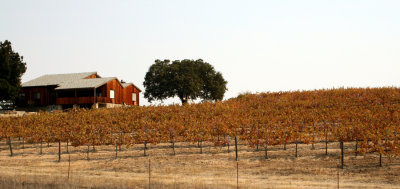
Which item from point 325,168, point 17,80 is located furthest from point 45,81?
point 325,168

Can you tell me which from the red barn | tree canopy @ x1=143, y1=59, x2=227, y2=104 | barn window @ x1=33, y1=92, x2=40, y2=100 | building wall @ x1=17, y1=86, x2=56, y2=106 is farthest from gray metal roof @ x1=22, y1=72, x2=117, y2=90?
tree canopy @ x1=143, y1=59, x2=227, y2=104

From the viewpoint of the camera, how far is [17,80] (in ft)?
194

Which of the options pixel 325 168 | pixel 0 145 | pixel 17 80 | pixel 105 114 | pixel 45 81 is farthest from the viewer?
pixel 45 81

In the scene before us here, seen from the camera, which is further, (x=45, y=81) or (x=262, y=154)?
(x=45, y=81)

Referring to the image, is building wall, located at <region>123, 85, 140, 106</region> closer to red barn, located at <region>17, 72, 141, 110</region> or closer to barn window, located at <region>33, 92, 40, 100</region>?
red barn, located at <region>17, 72, 141, 110</region>

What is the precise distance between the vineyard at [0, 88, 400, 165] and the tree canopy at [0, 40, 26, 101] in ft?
48.7

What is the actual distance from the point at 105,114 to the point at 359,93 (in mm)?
31091

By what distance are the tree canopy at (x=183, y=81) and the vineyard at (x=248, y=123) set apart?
65.7 ft

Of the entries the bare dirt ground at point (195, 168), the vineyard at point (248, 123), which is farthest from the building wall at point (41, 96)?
the bare dirt ground at point (195, 168)

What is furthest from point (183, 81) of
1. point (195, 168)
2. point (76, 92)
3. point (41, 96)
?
point (195, 168)

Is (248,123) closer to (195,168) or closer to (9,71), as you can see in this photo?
(195,168)

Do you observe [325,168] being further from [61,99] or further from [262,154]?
[61,99]

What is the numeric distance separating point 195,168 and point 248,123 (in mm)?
10918

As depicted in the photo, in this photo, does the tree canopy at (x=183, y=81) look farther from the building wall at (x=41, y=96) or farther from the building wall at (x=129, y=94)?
the building wall at (x=41, y=96)
